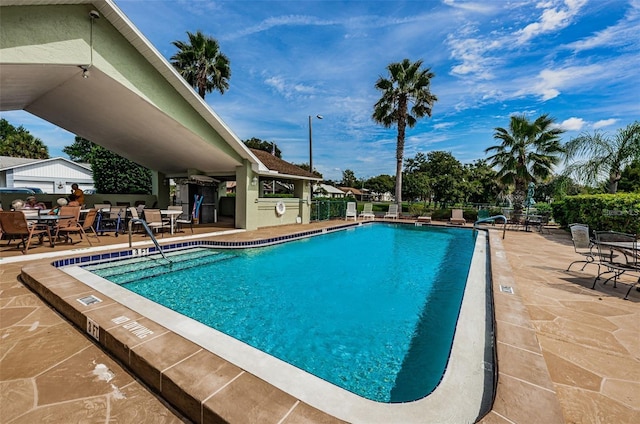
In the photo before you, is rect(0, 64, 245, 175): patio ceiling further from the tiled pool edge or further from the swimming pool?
the tiled pool edge

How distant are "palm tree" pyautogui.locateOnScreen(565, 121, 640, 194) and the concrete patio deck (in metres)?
15.3

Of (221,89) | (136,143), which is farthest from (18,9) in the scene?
(221,89)

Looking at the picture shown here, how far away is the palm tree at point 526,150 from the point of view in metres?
16.9

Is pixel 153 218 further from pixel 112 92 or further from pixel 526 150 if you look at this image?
A: pixel 526 150

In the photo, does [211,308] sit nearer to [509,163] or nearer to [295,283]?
[295,283]

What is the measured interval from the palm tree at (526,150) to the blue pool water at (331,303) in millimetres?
12058

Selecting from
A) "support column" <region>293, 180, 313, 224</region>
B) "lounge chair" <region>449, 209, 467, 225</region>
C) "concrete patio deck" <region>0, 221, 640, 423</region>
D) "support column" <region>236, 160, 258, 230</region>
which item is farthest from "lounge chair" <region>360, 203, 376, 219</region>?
"concrete patio deck" <region>0, 221, 640, 423</region>

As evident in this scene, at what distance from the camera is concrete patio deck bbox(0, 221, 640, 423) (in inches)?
76.9

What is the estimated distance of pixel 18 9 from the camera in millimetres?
5672

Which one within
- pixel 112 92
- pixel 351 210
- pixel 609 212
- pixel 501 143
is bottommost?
pixel 351 210

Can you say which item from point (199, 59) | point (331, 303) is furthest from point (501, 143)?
point (199, 59)

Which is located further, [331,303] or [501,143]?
[501,143]

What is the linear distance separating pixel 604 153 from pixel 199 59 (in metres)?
25.9

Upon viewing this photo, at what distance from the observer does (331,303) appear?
5.40 meters
